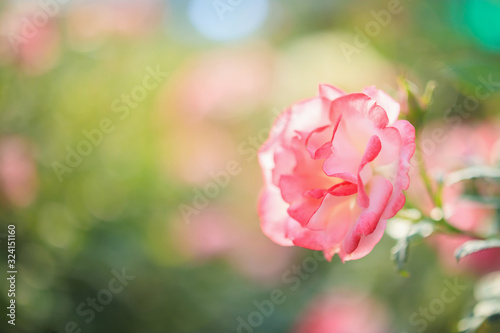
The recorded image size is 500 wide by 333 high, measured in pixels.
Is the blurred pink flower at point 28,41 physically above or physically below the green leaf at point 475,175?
above

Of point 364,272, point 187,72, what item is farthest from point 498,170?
point 187,72

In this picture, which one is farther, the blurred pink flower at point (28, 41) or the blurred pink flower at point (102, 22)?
the blurred pink flower at point (102, 22)

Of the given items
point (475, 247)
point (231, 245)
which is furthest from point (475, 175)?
point (231, 245)

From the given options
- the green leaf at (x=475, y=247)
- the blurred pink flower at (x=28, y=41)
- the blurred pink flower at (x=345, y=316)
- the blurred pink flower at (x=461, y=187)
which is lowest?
the blurred pink flower at (x=345, y=316)

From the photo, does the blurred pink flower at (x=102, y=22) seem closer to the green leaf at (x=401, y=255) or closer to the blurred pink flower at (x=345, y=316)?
the blurred pink flower at (x=345, y=316)

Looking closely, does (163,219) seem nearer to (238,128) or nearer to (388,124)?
(238,128)

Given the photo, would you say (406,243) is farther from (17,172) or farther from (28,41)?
(28,41)

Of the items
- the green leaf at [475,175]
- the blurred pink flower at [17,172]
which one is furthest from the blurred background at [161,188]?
the green leaf at [475,175]
